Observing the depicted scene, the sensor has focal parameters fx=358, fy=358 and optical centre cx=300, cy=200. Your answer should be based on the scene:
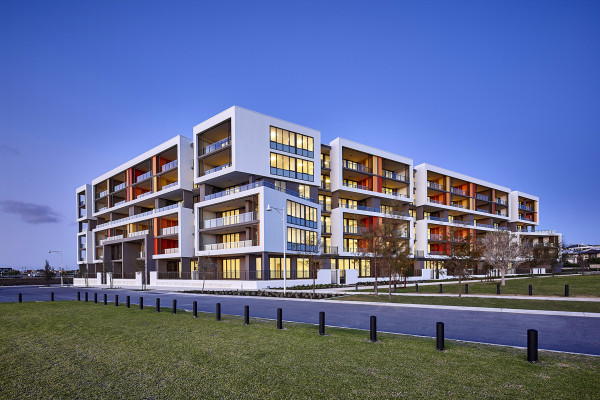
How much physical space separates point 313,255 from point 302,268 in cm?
968

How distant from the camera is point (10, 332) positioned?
12.5m

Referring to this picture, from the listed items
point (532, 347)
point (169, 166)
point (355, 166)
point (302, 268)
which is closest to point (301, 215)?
point (302, 268)

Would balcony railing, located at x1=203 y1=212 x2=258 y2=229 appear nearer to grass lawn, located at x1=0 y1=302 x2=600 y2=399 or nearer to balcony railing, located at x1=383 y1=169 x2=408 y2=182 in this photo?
balcony railing, located at x1=383 y1=169 x2=408 y2=182

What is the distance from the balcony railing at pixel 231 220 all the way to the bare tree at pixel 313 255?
6.70m

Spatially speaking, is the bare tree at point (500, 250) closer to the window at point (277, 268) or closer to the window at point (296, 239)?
the window at point (296, 239)

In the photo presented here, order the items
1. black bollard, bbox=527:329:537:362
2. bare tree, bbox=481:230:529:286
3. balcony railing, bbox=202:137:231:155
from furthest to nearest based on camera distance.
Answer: balcony railing, bbox=202:137:231:155 < bare tree, bbox=481:230:529:286 < black bollard, bbox=527:329:537:362

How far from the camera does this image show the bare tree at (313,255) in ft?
114

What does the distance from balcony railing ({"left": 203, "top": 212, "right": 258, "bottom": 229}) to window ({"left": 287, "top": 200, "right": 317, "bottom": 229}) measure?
4.44 m

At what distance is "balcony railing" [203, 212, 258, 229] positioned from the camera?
1586 inches

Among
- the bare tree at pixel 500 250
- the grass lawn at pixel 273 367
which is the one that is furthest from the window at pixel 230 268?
the grass lawn at pixel 273 367

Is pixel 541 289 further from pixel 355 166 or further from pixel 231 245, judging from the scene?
pixel 355 166

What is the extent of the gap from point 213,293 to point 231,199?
→ 12425 millimetres

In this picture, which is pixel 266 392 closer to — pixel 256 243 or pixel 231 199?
pixel 256 243

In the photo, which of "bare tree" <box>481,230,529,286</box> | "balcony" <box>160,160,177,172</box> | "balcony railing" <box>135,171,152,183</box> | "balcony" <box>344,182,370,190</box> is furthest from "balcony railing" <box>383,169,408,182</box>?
"balcony railing" <box>135,171,152,183</box>
